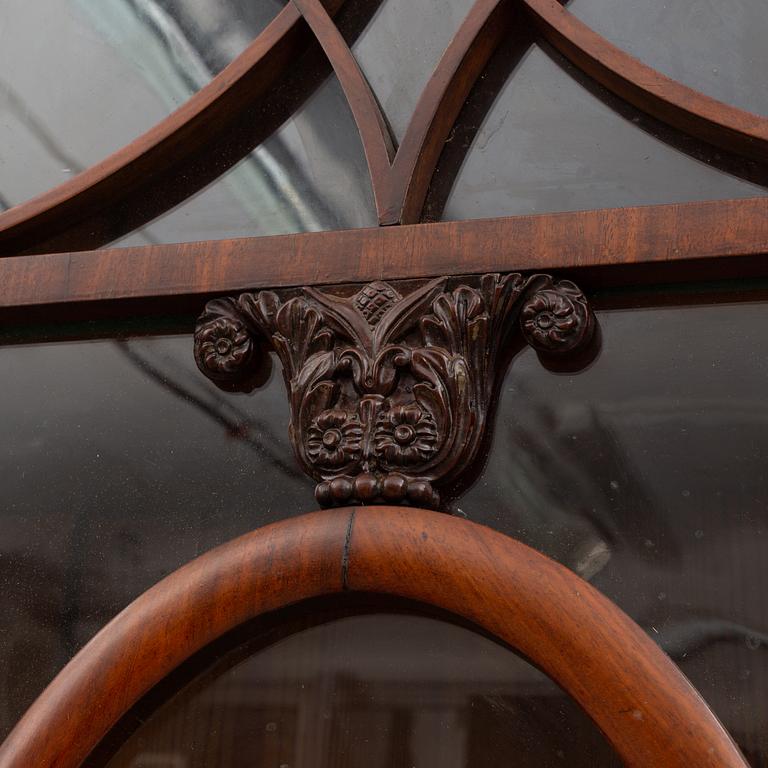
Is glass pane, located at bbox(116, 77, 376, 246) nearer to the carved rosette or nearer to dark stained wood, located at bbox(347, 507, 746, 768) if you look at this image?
the carved rosette

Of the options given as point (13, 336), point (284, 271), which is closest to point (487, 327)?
point (284, 271)

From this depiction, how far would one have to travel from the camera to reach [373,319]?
31.3 inches

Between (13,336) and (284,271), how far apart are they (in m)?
0.29

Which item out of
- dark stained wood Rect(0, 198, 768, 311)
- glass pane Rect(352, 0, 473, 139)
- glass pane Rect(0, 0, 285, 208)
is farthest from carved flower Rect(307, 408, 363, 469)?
glass pane Rect(0, 0, 285, 208)

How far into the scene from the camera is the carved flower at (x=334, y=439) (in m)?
0.77

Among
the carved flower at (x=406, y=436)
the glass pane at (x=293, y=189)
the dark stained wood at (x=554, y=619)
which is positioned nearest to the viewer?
the dark stained wood at (x=554, y=619)

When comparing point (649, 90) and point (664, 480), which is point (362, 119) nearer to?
point (649, 90)

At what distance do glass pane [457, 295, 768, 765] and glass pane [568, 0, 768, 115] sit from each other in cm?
20

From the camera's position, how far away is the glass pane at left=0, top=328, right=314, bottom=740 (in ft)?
2.73

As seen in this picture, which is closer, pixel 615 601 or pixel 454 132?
pixel 615 601

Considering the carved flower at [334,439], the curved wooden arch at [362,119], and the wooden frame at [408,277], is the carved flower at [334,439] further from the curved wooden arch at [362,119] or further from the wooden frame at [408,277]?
the curved wooden arch at [362,119]

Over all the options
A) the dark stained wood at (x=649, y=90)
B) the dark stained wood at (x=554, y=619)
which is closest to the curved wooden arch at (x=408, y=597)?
the dark stained wood at (x=554, y=619)

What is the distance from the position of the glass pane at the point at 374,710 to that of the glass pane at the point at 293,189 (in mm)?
352

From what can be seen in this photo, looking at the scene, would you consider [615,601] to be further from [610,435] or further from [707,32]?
[707,32]
